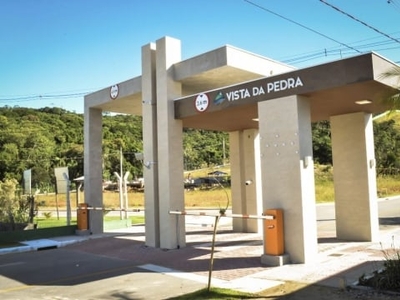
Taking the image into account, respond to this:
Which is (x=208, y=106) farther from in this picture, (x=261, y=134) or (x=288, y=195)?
(x=288, y=195)

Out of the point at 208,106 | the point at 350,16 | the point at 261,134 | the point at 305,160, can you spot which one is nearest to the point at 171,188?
the point at 208,106

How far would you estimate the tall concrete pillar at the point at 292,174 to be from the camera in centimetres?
977

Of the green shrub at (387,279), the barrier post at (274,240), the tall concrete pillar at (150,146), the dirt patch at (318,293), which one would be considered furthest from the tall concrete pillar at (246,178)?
the green shrub at (387,279)

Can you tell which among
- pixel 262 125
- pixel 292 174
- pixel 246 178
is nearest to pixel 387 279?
pixel 292 174

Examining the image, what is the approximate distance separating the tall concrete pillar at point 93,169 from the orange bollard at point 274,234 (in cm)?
952

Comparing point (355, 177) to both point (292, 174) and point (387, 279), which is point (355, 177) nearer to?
point (292, 174)

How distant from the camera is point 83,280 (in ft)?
30.4

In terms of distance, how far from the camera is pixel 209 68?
12391mm

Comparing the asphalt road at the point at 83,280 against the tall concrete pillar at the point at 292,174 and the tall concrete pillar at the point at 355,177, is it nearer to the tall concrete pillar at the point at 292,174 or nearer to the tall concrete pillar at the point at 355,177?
the tall concrete pillar at the point at 292,174

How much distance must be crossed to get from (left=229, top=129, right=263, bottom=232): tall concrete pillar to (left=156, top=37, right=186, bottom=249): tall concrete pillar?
373 cm

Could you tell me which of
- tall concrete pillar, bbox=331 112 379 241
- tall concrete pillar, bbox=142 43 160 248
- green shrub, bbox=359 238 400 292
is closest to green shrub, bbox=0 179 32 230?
tall concrete pillar, bbox=142 43 160 248

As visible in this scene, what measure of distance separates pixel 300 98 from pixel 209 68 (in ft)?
11.2

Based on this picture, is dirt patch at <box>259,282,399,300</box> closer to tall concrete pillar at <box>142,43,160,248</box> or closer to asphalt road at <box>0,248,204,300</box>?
asphalt road at <box>0,248,204,300</box>

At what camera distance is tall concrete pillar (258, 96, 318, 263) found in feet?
32.1
